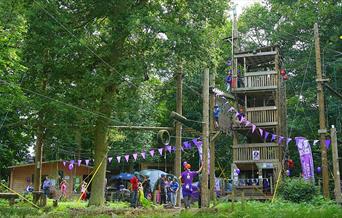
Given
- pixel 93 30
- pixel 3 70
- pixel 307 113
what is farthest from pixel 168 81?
pixel 307 113

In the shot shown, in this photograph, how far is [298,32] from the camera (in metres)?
39.5

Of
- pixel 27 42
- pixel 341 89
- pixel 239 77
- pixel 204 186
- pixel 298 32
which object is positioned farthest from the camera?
pixel 298 32

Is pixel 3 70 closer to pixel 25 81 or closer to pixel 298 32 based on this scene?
pixel 25 81

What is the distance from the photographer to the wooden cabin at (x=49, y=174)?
41656mm

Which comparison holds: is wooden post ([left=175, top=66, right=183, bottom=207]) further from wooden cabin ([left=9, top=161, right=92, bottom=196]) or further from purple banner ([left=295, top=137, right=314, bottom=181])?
wooden cabin ([left=9, top=161, right=92, bottom=196])

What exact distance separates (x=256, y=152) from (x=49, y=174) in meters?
20.0

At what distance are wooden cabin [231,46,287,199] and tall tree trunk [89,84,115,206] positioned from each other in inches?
447

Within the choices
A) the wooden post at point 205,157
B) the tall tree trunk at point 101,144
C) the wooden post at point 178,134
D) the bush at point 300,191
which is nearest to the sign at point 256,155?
the bush at point 300,191

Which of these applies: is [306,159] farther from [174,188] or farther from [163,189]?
[174,188]

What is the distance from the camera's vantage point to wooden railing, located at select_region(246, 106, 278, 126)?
3172 centimetres

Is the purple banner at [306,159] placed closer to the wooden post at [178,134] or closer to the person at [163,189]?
the person at [163,189]

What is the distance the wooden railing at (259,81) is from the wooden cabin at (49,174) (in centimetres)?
1794

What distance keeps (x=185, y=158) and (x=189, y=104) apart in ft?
17.9

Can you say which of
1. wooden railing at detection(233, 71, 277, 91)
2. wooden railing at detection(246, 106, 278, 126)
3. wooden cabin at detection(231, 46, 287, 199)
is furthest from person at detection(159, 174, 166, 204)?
wooden railing at detection(233, 71, 277, 91)
